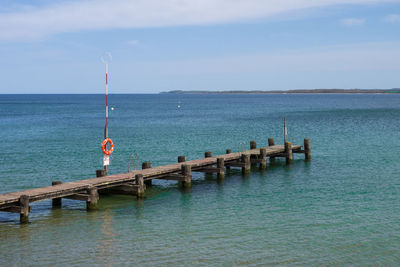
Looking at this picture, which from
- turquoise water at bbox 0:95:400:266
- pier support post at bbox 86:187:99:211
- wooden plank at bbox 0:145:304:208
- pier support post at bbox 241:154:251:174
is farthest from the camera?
pier support post at bbox 241:154:251:174

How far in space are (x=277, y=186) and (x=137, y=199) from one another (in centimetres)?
877

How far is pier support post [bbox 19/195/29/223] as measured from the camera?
66.4ft

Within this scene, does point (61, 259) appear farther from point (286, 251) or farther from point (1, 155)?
point (1, 155)

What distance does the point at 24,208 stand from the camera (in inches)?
802

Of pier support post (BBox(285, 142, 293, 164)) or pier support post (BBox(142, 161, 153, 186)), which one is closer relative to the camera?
pier support post (BBox(142, 161, 153, 186))

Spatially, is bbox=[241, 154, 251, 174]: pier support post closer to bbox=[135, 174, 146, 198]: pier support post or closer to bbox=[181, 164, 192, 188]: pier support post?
bbox=[181, 164, 192, 188]: pier support post

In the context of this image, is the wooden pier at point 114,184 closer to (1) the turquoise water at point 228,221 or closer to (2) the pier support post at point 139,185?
(2) the pier support post at point 139,185

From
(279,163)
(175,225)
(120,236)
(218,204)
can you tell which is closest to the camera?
(120,236)

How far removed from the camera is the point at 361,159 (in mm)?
38250

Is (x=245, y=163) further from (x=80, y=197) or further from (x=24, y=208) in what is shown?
(x=24, y=208)

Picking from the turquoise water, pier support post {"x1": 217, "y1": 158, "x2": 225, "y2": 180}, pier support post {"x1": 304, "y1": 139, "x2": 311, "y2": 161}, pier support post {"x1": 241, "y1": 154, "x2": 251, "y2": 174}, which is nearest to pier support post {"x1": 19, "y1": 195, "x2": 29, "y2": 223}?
the turquoise water

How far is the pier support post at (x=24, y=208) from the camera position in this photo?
20.2 metres

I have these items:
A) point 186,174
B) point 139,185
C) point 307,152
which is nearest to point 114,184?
point 139,185

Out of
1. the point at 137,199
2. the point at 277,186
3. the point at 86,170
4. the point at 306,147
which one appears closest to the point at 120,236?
the point at 137,199
